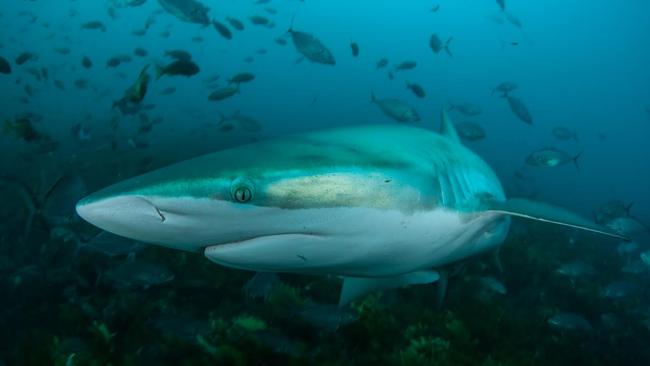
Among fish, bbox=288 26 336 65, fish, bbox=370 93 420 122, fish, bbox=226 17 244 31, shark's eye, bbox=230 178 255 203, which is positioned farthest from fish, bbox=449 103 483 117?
shark's eye, bbox=230 178 255 203

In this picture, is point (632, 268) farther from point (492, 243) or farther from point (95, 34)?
point (95, 34)

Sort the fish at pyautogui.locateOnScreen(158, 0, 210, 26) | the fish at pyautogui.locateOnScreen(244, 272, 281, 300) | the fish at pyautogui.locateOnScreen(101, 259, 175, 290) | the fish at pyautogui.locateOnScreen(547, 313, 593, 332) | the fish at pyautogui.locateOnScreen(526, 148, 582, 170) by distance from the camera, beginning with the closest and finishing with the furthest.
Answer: the fish at pyautogui.locateOnScreen(101, 259, 175, 290) → the fish at pyautogui.locateOnScreen(244, 272, 281, 300) → the fish at pyautogui.locateOnScreen(547, 313, 593, 332) → the fish at pyautogui.locateOnScreen(158, 0, 210, 26) → the fish at pyautogui.locateOnScreen(526, 148, 582, 170)

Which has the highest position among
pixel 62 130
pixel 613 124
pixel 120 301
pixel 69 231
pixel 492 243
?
pixel 492 243

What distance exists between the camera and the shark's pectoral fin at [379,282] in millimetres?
3135

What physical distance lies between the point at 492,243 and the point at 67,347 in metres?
3.60

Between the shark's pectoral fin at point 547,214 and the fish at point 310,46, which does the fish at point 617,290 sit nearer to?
the shark's pectoral fin at point 547,214

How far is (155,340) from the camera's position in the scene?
405 cm

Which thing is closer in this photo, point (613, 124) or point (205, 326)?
point (205, 326)

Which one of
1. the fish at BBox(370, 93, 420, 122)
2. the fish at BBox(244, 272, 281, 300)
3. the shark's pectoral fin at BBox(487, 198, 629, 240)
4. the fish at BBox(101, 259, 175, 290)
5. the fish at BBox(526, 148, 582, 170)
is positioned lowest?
the fish at BBox(526, 148, 582, 170)

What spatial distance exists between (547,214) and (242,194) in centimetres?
157

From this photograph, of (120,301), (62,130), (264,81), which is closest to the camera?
(120,301)

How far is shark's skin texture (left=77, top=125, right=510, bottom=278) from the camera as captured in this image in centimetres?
142

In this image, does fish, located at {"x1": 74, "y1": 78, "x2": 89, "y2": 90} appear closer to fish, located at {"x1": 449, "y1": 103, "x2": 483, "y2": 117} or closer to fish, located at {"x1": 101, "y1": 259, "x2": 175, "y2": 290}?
fish, located at {"x1": 449, "y1": 103, "x2": 483, "y2": 117}

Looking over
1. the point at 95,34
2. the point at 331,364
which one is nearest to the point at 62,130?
the point at 331,364
